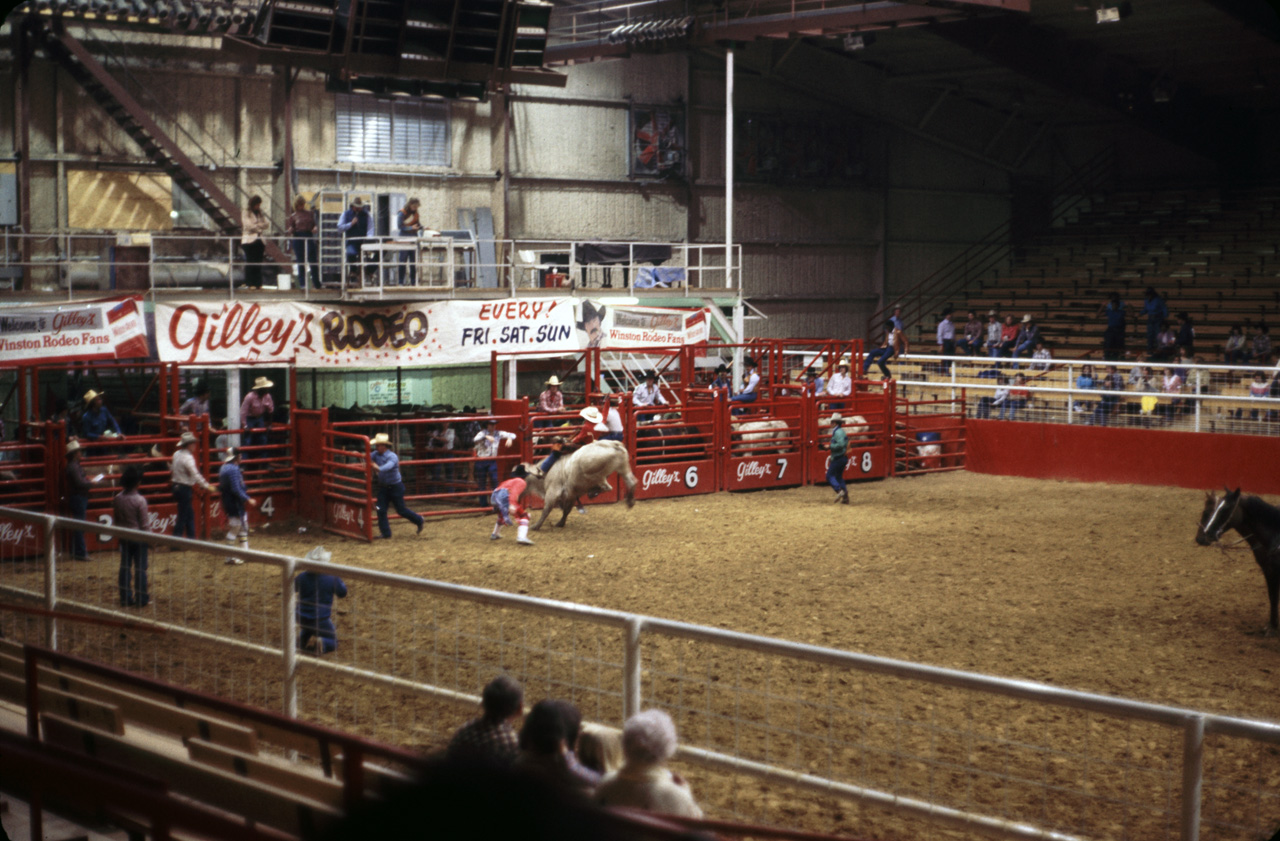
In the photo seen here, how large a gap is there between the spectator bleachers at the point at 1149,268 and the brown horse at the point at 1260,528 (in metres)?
17.9

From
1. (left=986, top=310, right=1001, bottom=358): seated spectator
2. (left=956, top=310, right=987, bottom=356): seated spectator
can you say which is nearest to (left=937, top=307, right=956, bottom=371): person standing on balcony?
(left=956, top=310, right=987, bottom=356): seated spectator

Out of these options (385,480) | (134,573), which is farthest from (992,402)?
(134,573)

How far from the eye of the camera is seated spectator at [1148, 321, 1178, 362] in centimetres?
2677

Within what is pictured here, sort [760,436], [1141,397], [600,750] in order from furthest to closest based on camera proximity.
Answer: [1141,397] → [760,436] → [600,750]

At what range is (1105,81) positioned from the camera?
32.8m

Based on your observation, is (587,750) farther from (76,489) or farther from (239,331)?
(239,331)

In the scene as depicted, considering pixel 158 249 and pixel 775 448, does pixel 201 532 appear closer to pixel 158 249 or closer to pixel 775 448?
pixel 775 448

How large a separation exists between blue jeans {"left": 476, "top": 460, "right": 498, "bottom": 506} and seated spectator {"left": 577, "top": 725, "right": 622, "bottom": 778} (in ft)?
43.5

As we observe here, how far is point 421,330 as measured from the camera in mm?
20484

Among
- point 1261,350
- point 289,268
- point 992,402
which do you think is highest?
point 289,268

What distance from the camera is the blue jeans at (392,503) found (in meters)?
15.5

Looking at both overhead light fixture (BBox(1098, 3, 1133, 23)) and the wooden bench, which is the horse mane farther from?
overhead light fixture (BBox(1098, 3, 1133, 23))

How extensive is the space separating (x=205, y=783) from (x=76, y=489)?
10.2m

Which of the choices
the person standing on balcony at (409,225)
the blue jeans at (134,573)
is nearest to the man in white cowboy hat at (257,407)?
the person standing on balcony at (409,225)
